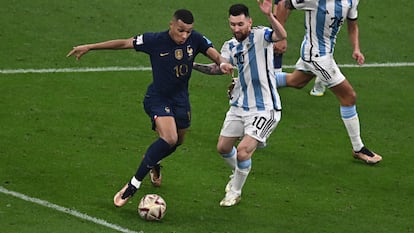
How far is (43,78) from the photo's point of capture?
17266 millimetres

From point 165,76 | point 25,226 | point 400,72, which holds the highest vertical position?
point 165,76

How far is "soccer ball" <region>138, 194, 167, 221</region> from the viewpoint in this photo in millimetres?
12305

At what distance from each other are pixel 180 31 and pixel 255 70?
1015 millimetres

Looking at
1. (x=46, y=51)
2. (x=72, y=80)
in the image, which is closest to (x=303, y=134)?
(x=72, y=80)

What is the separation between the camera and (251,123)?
13.0 meters

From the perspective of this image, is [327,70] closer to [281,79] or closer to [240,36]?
[281,79]

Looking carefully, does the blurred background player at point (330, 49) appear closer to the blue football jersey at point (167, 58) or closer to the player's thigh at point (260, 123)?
the player's thigh at point (260, 123)

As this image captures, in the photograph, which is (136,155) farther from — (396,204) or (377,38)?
(377,38)

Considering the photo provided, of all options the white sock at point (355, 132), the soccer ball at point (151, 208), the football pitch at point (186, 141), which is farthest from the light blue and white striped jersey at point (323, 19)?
the soccer ball at point (151, 208)

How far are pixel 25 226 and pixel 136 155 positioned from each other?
109 inches

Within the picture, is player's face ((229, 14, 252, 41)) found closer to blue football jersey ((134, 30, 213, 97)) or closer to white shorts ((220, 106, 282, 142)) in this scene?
blue football jersey ((134, 30, 213, 97))

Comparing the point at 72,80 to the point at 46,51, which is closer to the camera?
the point at 72,80

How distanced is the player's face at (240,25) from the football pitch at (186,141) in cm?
191

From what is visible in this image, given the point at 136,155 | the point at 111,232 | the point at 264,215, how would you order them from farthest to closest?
the point at 136,155, the point at 264,215, the point at 111,232
